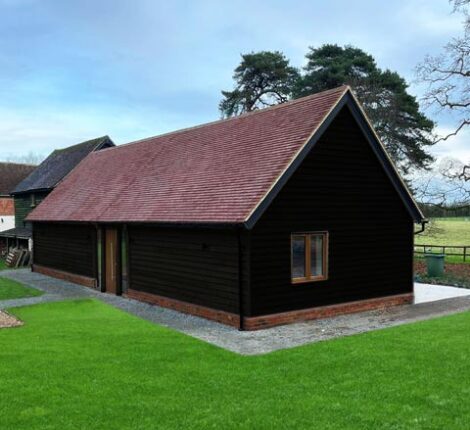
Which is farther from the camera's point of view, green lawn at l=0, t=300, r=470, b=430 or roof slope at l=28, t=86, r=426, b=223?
→ roof slope at l=28, t=86, r=426, b=223

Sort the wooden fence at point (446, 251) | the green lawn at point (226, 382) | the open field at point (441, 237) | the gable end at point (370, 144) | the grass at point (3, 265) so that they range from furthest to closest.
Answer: the open field at point (441, 237)
the grass at point (3, 265)
the wooden fence at point (446, 251)
the gable end at point (370, 144)
the green lawn at point (226, 382)

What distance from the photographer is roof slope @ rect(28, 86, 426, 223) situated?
43.0 ft

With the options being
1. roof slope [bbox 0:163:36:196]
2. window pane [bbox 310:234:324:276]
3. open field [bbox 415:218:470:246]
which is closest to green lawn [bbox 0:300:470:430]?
window pane [bbox 310:234:324:276]

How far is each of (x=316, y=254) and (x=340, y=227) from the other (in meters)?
1.13

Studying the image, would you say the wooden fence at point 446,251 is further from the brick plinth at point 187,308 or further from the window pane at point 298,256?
the brick plinth at point 187,308

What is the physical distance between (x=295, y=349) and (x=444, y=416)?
3901 mm

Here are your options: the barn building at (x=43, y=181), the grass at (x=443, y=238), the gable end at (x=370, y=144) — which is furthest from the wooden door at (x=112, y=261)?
the grass at (x=443, y=238)

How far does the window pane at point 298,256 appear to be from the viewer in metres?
13.5

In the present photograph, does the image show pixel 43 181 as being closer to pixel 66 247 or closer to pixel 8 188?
pixel 66 247

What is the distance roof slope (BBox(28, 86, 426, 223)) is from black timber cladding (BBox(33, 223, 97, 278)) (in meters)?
0.72

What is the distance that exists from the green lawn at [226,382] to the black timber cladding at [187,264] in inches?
83.9

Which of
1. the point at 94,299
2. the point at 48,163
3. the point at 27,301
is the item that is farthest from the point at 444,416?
the point at 48,163

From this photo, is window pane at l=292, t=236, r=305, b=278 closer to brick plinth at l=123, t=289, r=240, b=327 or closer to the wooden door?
brick plinth at l=123, t=289, r=240, b=327

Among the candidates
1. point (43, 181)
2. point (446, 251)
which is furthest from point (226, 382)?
point (446, 251)
